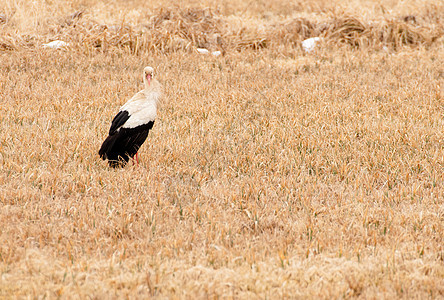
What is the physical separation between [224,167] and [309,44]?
7687mm

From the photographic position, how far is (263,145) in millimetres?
7219

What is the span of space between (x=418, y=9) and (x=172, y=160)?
11762 millimetres

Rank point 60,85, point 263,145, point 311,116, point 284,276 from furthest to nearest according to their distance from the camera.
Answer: point 60,85 < point 311,116 < point 263,145 < point 284,276

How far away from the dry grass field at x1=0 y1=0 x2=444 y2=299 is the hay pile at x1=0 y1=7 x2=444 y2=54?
6 cm

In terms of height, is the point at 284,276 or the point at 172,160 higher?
the point at 284,276

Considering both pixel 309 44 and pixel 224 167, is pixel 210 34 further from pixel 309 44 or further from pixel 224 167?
pixel 224 167

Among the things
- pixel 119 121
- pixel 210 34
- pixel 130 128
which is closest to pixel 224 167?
pixel 130 128

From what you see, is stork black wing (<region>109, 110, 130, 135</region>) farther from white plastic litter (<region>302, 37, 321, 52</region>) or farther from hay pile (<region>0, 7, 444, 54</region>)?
white plastic litter (<region>302, 37, 321, 52</region>)

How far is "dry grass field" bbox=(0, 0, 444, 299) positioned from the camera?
4.10 m

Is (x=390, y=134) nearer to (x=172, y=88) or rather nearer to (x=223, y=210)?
(x=223, y=210)

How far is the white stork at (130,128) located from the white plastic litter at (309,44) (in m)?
7.58

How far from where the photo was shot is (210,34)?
13.8 m

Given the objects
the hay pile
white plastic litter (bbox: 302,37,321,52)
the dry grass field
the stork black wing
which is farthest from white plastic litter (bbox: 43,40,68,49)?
the stork black wing

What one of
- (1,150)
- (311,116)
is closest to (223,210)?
(1,150)
